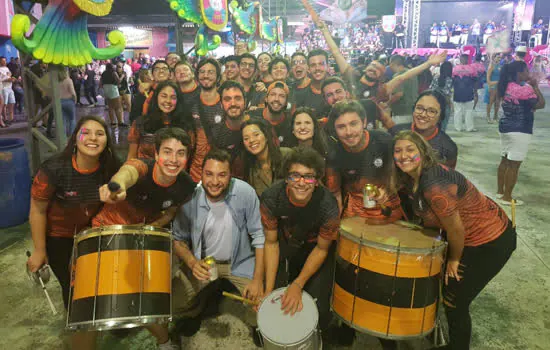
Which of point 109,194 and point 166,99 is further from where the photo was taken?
point 166,99

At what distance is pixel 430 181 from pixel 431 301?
→ 2.53 ft

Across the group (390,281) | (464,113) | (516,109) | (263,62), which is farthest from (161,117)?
(464,113)

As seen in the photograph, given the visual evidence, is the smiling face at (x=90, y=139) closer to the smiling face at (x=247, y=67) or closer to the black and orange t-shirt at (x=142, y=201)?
the black and orange t-shirt at (x=142, y=201)

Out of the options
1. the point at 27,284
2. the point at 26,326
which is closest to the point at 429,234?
the point at 26,326

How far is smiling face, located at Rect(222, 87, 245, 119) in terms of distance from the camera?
3.99 meters

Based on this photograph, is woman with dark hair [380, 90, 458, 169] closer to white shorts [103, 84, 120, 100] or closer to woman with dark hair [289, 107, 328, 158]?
woman with dark hair [289, 107, 328, 158]

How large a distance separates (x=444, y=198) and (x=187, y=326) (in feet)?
7.04

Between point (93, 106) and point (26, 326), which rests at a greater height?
point (93, 106)

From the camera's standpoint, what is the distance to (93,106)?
16.8 m

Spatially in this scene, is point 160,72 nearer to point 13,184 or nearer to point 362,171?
point 13,184

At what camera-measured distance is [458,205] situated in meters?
2.44

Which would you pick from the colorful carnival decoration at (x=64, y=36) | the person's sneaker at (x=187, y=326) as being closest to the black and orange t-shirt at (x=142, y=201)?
the person's sneaker at (x=187, y=326)

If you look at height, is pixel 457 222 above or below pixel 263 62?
below

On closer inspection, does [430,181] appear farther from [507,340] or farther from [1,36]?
[1,36]
